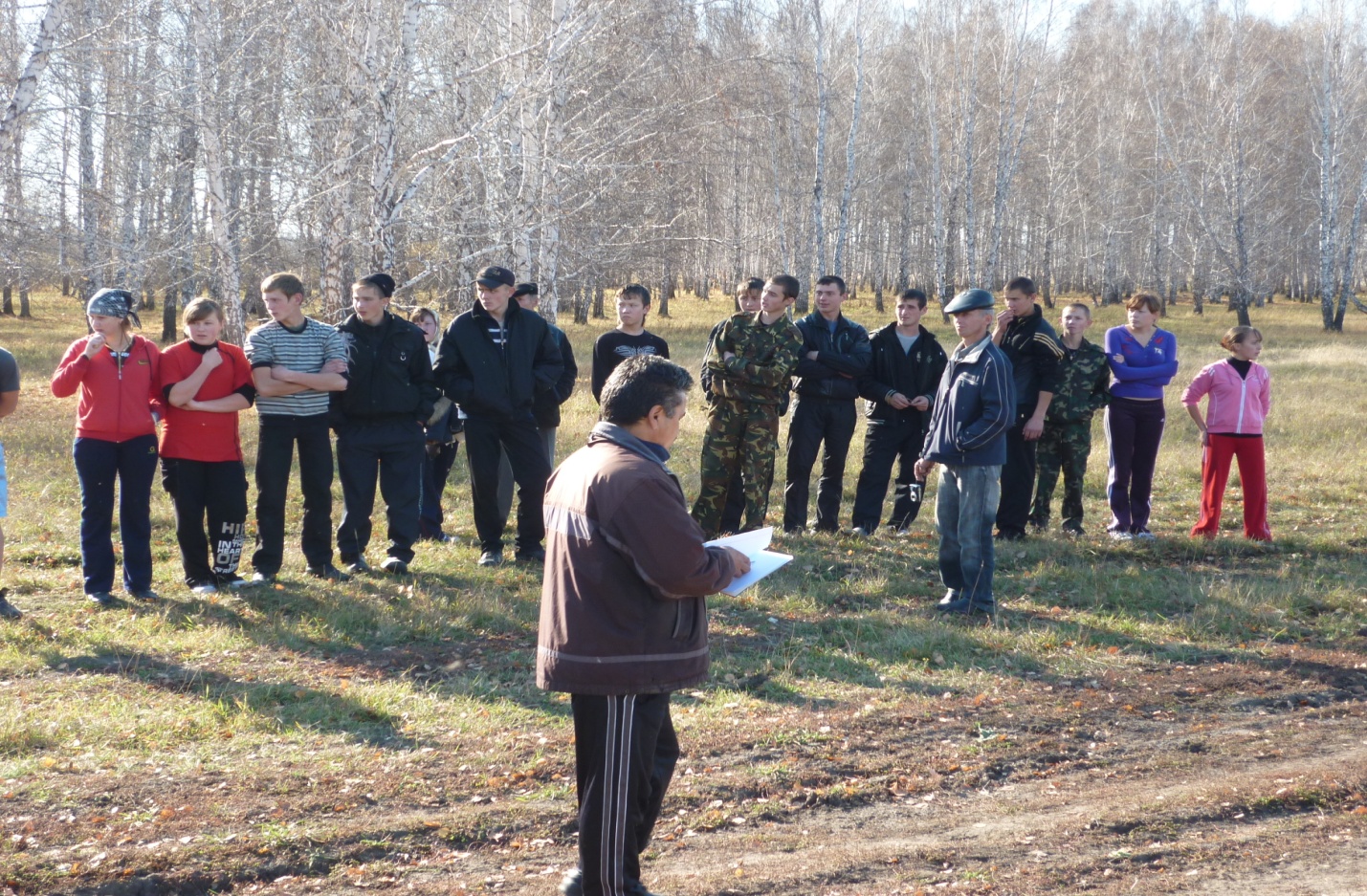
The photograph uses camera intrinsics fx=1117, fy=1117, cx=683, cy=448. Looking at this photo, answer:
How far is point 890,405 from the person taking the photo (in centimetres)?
917

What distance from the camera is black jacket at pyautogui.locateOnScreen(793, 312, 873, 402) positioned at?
8.85 m

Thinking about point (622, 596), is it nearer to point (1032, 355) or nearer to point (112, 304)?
point (112, 304)

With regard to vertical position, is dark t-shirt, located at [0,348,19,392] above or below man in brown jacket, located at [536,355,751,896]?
above

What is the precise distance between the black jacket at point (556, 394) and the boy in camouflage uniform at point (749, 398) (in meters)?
1.08

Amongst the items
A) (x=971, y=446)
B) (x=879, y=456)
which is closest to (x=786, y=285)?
(x=879, y=456)

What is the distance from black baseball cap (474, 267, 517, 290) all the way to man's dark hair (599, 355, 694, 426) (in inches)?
186

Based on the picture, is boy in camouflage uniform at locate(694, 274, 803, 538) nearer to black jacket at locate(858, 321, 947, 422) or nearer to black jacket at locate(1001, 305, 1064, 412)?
black jacket at locate(858, 321, 947, 422)

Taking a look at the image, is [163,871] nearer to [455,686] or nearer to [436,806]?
[436,806]

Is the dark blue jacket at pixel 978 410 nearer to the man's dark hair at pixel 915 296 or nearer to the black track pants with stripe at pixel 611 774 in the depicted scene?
the man's dark hair at pixel 915 296

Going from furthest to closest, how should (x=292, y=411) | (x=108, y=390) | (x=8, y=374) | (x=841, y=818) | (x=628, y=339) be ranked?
(x=628, y=339), (x=292, y=411), (x=108, y=390), (x=8, y=374), (x=841, y=818)

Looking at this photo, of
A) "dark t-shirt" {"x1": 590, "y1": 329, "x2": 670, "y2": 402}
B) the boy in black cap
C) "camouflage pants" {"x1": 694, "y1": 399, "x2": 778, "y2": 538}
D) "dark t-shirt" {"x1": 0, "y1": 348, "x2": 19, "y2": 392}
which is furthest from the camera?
"dark t-shirt" {"x1": 590, "y1": 329, "x2": 670, "y2": 402}

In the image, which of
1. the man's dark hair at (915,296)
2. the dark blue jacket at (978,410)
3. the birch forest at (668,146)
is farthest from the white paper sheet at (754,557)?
the birch forest at (668,146)

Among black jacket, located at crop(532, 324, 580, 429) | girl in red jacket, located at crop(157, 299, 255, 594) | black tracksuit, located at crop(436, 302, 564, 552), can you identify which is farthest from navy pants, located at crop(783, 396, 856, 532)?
girl in red jacket, located at crop(157, 299, 255, 594)

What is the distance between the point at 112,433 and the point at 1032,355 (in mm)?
6671
